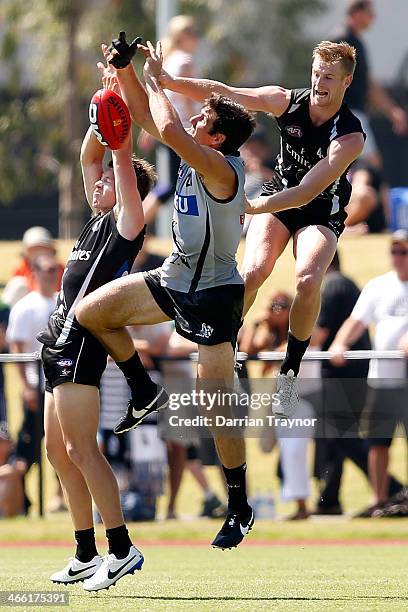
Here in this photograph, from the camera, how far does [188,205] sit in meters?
8.19

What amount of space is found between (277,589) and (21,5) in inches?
1058

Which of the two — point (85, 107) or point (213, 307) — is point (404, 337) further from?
point (85, 107)

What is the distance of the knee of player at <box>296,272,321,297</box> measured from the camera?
29.2 ft

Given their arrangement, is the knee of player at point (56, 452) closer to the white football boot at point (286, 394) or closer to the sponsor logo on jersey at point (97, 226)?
the sponsor logo on jersey at point (97, 226)

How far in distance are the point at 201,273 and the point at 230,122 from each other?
2.90ft

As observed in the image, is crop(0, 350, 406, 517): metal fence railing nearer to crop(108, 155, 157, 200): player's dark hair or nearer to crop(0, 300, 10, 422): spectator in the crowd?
crop(0, 300, 10, 422): spectator in the crowd

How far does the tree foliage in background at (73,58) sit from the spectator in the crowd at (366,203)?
1229 cm

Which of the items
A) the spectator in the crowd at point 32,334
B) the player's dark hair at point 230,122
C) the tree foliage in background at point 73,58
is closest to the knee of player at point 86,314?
the player's dark hair at point 230,122

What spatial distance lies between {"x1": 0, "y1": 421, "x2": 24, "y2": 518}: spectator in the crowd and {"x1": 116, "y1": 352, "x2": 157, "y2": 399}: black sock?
4066 mm

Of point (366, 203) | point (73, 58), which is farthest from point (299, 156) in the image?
point (73, 58)

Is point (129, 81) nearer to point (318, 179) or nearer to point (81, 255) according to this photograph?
point (81, 255)

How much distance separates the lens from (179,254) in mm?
8305

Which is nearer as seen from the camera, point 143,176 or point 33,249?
point 143,176

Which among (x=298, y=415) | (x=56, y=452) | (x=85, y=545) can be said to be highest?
(x=56, y=452)
